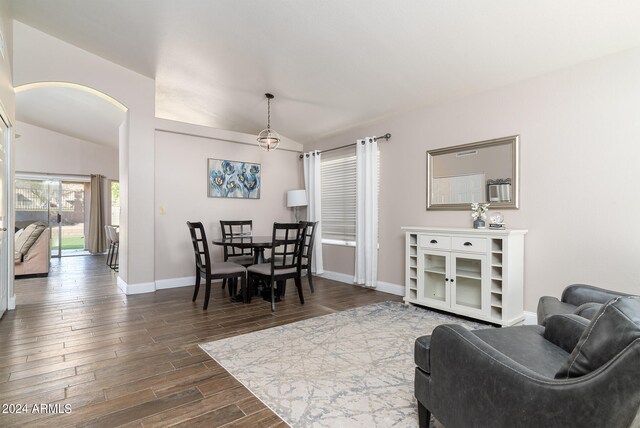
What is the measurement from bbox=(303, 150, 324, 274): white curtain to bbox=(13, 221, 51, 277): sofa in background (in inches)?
181

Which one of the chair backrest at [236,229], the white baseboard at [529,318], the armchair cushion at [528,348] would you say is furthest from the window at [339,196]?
the armchair cushion at [528,348]

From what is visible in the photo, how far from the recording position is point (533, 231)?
125 inches

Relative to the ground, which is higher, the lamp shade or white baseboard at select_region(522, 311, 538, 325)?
the lamp shade

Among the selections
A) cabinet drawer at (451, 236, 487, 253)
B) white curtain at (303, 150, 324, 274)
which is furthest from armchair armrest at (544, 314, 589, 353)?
white curtain at (303, 150, 324, 274)

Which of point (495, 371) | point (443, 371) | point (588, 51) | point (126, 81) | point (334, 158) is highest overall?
point (126, 81)

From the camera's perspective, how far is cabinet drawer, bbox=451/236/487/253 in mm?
3180

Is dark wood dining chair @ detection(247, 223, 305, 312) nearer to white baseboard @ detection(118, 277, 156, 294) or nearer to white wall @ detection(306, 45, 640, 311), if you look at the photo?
white baseboard @ detection(118, 277, 156, 294)

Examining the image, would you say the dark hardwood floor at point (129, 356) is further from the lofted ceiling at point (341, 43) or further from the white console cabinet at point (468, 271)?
the lofted ceiling at point (341, 43)

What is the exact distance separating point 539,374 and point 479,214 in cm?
253

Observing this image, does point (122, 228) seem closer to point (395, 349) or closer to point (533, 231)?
point (395, 349)

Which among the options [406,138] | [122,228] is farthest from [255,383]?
[122,228]

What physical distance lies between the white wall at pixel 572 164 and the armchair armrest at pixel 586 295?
676mm

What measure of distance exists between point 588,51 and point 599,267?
1.84 metres

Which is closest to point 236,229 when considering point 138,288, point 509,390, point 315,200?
point 315,200
